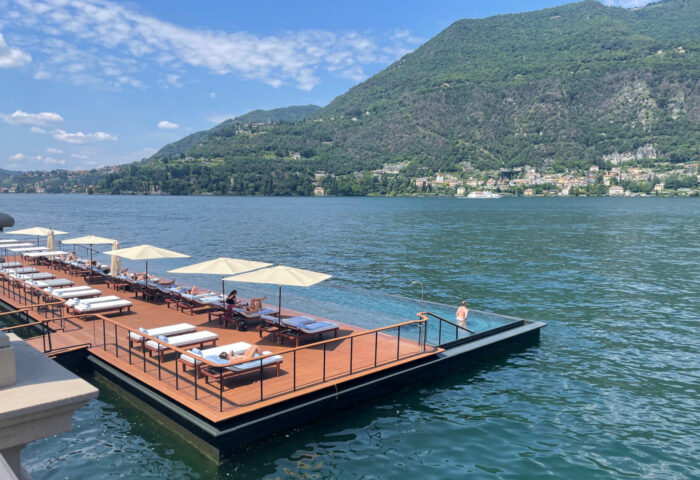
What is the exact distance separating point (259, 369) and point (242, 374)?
474 mm

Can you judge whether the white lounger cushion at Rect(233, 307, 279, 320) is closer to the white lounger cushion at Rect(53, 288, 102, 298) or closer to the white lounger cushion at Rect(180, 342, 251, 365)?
the white lounger cushion at Rect(180, 342, 251, 365)

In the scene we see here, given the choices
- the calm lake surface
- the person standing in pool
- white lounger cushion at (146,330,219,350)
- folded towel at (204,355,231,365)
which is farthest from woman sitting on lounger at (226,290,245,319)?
the person standing in pool

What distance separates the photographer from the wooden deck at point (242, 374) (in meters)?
10.6

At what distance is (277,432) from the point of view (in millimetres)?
10688

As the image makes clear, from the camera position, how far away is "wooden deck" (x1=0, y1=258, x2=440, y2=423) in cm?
1058

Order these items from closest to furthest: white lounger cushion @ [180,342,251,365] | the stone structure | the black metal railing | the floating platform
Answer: the stone structure < the floating platform < the black metal railing < white lounger cushion @ [180,342,251,365]

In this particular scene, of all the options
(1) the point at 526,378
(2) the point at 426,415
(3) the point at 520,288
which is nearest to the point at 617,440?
→ (1) the point at 526,378

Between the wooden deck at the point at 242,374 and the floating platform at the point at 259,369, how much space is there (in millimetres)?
25

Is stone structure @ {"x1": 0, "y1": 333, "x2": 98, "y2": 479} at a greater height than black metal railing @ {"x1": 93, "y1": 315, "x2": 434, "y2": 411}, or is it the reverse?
stone structure @ {"x1": 0, "y1": 333, "x2": 98, "y2": 479}

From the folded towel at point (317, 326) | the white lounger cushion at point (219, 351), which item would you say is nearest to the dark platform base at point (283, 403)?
the white lounger cushion at point (219, 351)

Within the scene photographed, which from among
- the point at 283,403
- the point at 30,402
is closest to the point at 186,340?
the point at 283,403

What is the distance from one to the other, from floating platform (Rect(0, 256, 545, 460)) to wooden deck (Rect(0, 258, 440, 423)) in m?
0.03

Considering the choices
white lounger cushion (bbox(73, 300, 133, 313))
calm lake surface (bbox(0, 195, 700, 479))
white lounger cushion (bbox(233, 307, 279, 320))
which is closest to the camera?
calm lake surface (bbox(0, 195, 700, 479))

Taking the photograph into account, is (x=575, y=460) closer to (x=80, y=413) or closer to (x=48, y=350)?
(x=80, y=413)
